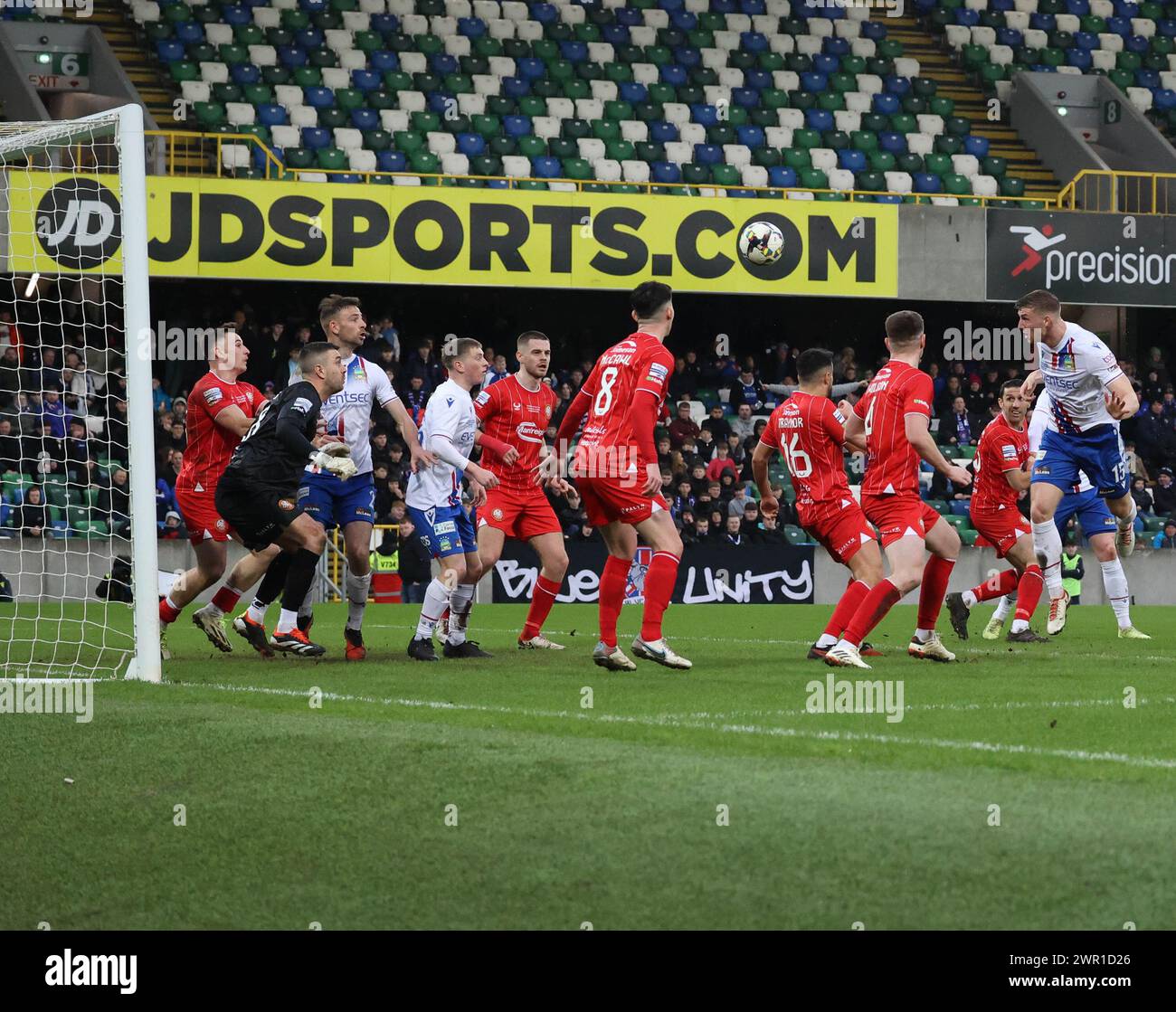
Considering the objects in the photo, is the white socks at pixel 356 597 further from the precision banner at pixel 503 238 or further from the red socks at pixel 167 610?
the precision banner at pixel 503 238

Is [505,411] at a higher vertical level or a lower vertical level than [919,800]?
higher

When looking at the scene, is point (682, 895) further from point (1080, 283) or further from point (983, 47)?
point (983, 47)

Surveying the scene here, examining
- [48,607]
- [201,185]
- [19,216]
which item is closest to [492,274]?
[201,185]

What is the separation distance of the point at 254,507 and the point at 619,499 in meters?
2.15

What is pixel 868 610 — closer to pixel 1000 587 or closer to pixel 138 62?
pixel 1000 587

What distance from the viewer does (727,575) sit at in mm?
23953

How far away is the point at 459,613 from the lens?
445 inches

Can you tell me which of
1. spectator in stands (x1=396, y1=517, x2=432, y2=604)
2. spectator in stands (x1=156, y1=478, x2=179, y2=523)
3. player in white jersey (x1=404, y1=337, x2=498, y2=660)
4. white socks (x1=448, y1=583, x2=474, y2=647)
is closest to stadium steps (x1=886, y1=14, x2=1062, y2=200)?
spectator in stands (x1=396, y1=517, x2=432, y2=604)

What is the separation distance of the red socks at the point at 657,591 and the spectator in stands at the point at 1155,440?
65.9 feet

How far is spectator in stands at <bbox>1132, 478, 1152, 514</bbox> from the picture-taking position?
2683 centimetres

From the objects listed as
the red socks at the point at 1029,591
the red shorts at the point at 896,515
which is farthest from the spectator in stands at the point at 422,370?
the red shorts at the point at 896,515

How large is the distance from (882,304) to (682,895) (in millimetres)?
26437

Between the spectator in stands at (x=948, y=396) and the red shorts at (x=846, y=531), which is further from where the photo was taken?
the spectator in stands at (x=948, y=396)

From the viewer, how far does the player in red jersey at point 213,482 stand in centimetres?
1065
